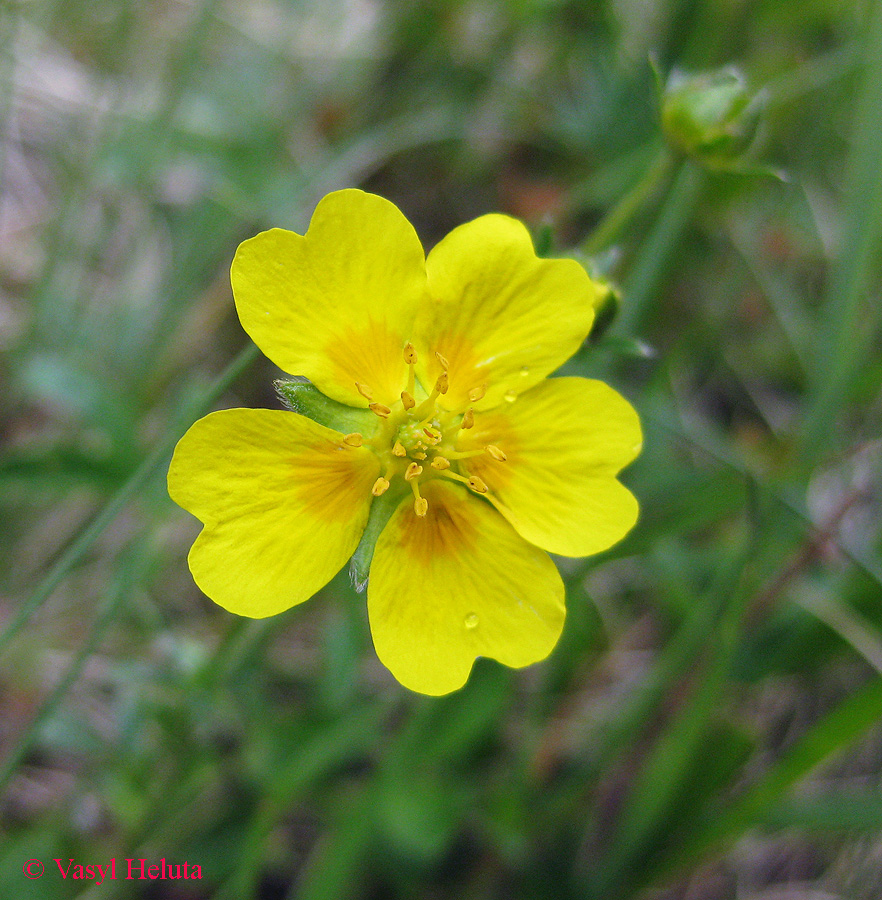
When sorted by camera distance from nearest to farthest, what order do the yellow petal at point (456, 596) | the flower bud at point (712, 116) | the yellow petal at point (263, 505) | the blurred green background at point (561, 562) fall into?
the yellow petal at point (263, 505)
the yellow petal at point (456, 596)
the flower bud at point (712, 116)
the blurred green background at point (561, 562)

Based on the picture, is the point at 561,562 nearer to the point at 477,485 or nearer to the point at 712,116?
the point at 477,485

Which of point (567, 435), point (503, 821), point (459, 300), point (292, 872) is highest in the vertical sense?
point (459, 300)

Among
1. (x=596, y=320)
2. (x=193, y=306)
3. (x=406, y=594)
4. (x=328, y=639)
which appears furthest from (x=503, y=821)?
(x=193, y=306)

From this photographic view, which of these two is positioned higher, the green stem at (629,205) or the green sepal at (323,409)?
the green stem at (629,205)

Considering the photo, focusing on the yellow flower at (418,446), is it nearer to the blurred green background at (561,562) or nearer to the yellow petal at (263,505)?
the yellow petal at (263,505)

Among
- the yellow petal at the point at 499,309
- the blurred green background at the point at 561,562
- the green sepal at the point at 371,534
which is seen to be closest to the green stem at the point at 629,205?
the blurred green background at the point at 561,562

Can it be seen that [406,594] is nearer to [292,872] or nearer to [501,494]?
[501,494]
